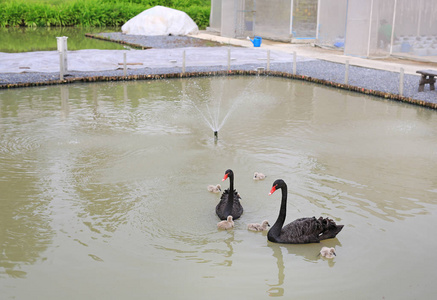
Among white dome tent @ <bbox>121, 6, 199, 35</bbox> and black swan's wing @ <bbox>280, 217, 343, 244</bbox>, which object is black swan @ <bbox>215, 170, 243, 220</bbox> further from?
white dome tent @ <bbox>121, 6, 199, 35</bbox>

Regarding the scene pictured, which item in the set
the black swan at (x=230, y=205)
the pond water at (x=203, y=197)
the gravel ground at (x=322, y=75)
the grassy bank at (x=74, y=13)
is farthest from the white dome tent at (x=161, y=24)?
the black swan at (x=230, y=205)

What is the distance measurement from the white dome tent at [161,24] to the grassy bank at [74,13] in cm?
605

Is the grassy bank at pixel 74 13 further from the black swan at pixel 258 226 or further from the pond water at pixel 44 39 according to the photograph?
the black swan at pixel 258 226

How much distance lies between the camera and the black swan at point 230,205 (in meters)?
7.24

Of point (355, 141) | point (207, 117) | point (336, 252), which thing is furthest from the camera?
point (207, 117)

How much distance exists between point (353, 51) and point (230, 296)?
1765 centimetres

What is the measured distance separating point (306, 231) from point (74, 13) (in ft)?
106

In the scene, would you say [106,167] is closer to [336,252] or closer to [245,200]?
[245,200]

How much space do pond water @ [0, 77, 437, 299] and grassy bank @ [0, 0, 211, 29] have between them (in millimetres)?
21757

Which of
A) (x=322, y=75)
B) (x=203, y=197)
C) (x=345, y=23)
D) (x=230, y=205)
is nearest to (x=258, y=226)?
(x=230, y=205)

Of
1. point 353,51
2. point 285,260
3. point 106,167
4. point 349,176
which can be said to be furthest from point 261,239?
point 353,51

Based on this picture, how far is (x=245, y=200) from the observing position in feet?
26.6

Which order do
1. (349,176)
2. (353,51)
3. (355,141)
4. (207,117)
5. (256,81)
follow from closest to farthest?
(349,176), (355,141), (207,117), (256,81), (353,51)

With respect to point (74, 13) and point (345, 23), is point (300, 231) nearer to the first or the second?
point (345, 23)
